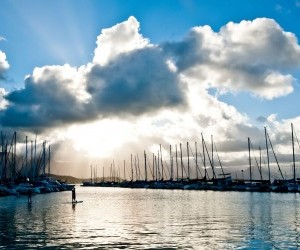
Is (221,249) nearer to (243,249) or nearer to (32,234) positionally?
(243,249)

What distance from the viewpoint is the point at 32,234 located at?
133ft

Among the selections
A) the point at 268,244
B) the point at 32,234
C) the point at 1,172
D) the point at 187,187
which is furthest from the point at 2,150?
the point at 268,244

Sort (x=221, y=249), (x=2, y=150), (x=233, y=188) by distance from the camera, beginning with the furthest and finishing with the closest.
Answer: (x=233, y=188)
(x=2, y=150)
(x=221, y=249)

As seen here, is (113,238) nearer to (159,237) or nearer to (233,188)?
(159,237)

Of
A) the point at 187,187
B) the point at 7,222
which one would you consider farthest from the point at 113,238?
the point at 187,187

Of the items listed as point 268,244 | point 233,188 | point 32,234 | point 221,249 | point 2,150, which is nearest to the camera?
point 221,249

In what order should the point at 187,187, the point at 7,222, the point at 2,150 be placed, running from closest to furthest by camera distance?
the point at 7,222 < the point at 2,150 < the point at 187,187

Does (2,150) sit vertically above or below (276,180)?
above

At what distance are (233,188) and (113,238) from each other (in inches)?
5127

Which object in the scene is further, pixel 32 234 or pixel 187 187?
pixel 187 187

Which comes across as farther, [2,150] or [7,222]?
[2,150]

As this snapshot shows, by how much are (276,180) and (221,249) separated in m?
132

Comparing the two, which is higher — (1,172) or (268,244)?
(1,172)

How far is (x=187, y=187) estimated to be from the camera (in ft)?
607
